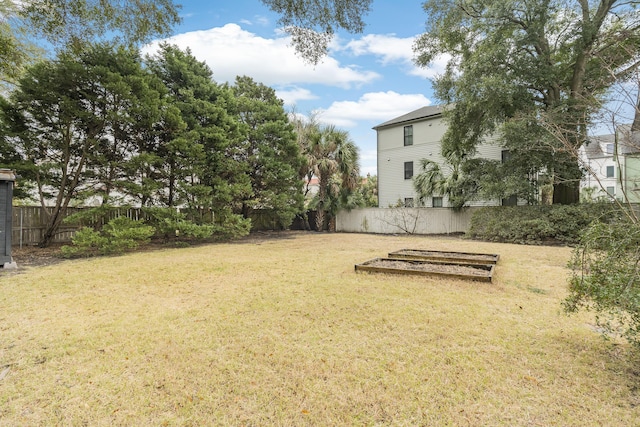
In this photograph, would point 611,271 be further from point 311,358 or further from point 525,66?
point 525,66

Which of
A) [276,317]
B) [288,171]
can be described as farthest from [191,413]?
[288,171]

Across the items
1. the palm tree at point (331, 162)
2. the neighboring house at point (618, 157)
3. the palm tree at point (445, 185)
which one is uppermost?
the palm tree at point (331, 162)

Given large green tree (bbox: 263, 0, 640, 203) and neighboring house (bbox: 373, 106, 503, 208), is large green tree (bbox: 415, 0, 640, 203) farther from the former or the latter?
neighboring house (bbox: 373, 106, 503, 208)

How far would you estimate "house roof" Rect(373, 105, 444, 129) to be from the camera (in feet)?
61.7

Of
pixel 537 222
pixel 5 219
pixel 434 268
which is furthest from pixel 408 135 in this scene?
pixel 5 219

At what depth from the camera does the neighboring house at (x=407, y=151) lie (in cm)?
1850

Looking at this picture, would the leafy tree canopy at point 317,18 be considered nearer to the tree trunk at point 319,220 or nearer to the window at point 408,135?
the tree trunk at point 319,220

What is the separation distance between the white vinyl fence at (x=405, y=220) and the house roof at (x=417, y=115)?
6.62m

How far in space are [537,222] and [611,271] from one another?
33.0ft

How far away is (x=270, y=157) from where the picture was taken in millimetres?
13281

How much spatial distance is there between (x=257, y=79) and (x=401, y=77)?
6940mm

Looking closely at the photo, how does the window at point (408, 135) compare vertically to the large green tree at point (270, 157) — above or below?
above

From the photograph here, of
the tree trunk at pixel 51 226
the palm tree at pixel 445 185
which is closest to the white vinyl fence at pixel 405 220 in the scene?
the palm tree at pixel 445 185

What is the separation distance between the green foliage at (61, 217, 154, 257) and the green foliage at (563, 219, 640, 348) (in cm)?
973
